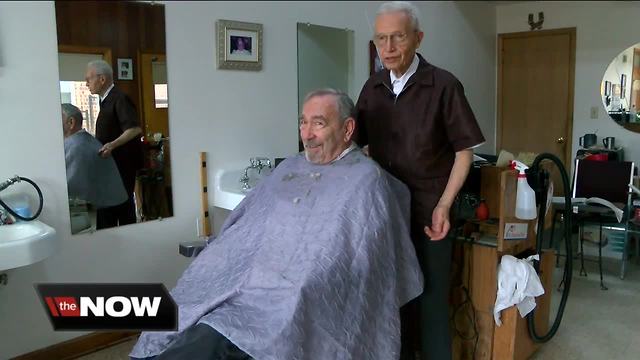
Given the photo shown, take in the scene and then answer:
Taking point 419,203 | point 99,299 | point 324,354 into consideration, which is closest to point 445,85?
point 419,203

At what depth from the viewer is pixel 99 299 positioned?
75 centimetres

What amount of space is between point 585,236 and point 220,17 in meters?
2.93

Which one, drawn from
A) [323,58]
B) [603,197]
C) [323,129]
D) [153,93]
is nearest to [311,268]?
[323,129]

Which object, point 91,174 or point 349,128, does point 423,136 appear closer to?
point 349,128

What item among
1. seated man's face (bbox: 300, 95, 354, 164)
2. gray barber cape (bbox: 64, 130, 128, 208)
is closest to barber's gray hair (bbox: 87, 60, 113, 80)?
gray barber cape (bbox: 64, 130, 128, 208)

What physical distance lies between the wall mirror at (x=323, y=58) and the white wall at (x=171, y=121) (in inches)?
2.0

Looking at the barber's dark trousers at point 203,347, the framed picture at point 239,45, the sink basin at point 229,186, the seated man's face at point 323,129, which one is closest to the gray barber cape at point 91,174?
the sink basin at point 229,186

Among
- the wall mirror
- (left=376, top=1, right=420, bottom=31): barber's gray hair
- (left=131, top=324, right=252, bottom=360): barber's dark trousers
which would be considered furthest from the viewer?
the wall mirror

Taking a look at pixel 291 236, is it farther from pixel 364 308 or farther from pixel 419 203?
pixel 419 203

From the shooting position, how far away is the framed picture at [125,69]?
7.90 feet

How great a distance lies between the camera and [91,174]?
2369mm

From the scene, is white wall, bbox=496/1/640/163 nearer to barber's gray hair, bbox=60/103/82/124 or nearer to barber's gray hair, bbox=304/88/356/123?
barber's gray hair, bbox=304/88/356/123

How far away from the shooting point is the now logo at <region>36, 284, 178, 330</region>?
0.75 m

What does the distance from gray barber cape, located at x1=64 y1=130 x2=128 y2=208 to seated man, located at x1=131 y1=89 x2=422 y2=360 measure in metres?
Result: 0.77
